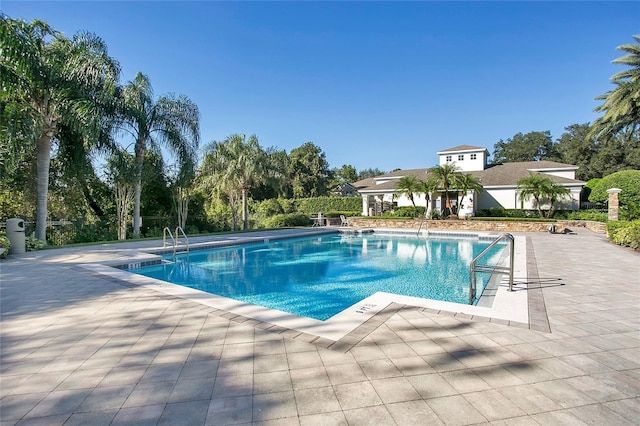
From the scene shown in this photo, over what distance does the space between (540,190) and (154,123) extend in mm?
23373

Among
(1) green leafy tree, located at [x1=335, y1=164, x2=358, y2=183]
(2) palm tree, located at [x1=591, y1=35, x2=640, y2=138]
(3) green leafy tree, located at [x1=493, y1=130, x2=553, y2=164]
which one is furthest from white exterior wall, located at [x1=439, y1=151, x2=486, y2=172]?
(1) green leafy tree, located at [x1=335, y1=164, x2=358, y2=183]

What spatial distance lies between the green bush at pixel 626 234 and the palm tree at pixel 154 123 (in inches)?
725

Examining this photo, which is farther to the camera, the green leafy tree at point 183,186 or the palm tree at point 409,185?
the palm tree at point 409,185

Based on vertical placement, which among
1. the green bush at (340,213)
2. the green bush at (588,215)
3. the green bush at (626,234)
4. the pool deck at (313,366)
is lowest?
the pool deck at (313,366)

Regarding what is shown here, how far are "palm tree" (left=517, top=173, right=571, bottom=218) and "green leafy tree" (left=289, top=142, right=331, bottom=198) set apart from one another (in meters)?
22.2

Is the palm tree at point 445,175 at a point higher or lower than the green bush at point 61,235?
higher

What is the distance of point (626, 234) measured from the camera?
36.2 feet

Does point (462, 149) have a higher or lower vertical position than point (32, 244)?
higher

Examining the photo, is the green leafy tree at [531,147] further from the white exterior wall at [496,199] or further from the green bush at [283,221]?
the green bush at [283,221]

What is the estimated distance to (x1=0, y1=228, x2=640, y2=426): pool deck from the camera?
225 cm

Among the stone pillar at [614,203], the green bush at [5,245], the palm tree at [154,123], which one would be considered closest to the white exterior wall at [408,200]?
the stone pillar at [614,203]

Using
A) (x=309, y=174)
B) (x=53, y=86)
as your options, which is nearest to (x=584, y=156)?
(x=309, y=174)

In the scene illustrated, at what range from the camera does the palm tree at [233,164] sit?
61.1ft

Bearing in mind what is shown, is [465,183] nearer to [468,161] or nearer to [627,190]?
[468,161]
